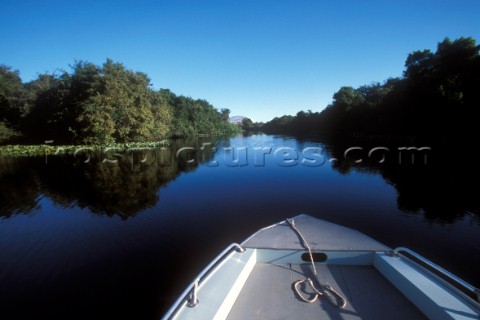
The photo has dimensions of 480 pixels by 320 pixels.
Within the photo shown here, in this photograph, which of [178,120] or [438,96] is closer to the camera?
[438,96]

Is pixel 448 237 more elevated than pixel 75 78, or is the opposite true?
pixel 75 78

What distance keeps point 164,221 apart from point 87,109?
33659mm

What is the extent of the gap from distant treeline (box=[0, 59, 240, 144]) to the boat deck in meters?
38.8

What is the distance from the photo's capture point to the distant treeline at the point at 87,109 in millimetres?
36656

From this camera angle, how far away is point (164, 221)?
9.43 meters

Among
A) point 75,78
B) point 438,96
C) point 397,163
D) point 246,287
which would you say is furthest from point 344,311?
point 75,78

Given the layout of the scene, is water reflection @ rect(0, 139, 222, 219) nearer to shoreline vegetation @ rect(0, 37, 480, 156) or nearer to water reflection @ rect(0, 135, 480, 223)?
water reflection @ rect(0, 135, 480, 223)

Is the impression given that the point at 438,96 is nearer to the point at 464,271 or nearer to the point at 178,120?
the point at 464,271

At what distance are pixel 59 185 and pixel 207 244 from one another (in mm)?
13860

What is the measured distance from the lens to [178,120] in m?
75.0

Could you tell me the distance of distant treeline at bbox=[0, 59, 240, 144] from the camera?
3666cm
